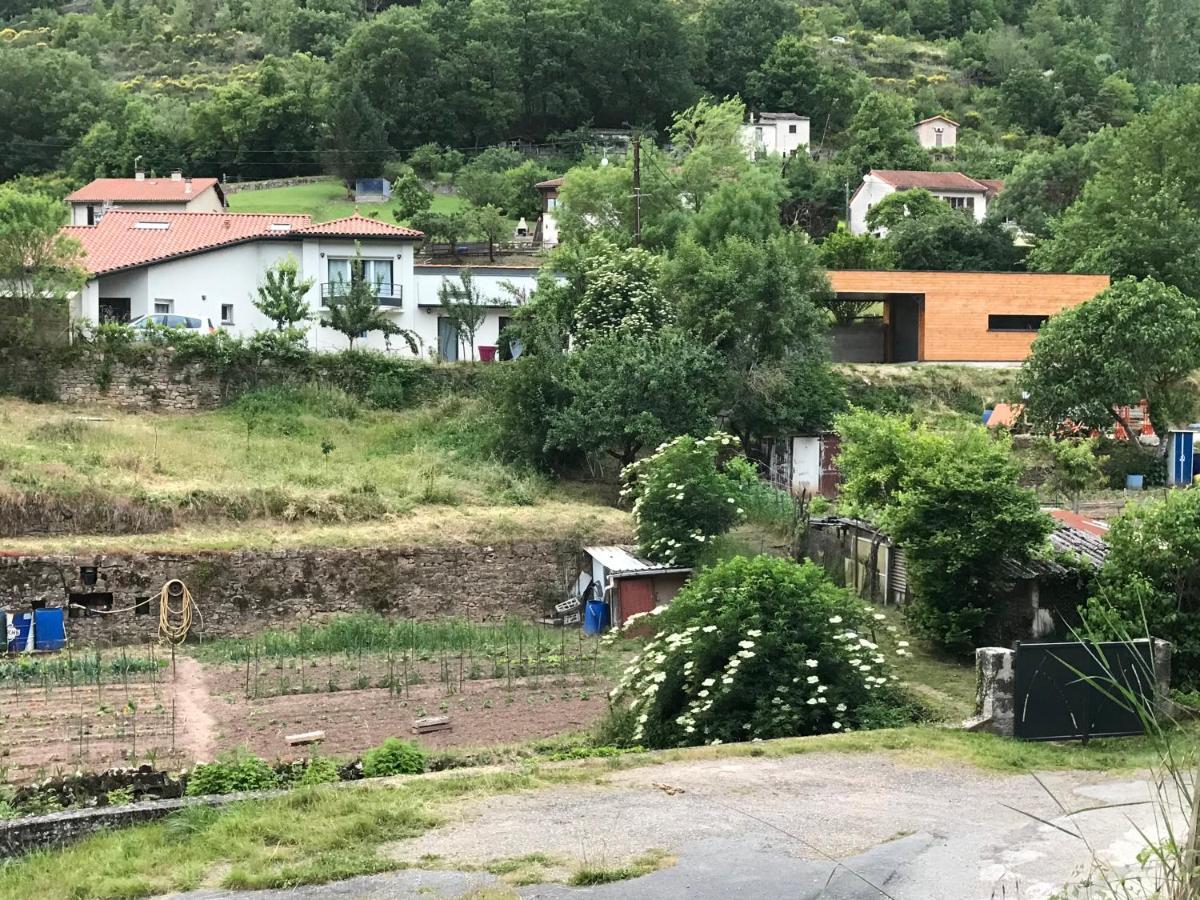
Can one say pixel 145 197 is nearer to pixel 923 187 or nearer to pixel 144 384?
pixel 144 384

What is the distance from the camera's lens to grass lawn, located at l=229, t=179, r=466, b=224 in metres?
60.7

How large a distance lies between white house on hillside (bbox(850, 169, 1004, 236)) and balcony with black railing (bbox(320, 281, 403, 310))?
2991 cm

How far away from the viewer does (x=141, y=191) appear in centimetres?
5388

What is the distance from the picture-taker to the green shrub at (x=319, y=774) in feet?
38.8

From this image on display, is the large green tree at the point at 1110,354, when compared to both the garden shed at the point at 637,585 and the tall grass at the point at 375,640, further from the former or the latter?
the tall grass at the point at 375,640

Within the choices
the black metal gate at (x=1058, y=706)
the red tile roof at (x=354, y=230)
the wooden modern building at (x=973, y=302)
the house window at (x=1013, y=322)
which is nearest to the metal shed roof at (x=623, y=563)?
the black metal gate at (x=1058, y=706)

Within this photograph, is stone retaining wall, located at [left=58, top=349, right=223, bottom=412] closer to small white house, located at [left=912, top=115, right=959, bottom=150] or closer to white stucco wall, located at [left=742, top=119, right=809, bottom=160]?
white stucco wall, located at [left=742, top=119, right=809, bottom=160]

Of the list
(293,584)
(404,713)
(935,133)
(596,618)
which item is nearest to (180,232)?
(293,584)

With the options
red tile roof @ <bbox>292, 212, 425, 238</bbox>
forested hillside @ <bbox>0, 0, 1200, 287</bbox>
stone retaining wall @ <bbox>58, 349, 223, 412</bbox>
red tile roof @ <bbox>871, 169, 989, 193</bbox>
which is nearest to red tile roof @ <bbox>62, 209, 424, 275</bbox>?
red tile roof @ <bbox>292, 212, 425, 238</bbox>

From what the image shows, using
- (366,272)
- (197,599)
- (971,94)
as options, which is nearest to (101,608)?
(197,599)

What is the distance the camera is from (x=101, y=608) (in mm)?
23250

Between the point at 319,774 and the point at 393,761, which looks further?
the point at 393,761

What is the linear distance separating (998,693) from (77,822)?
842 cm

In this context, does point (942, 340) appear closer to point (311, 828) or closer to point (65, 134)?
point (311, 828)
